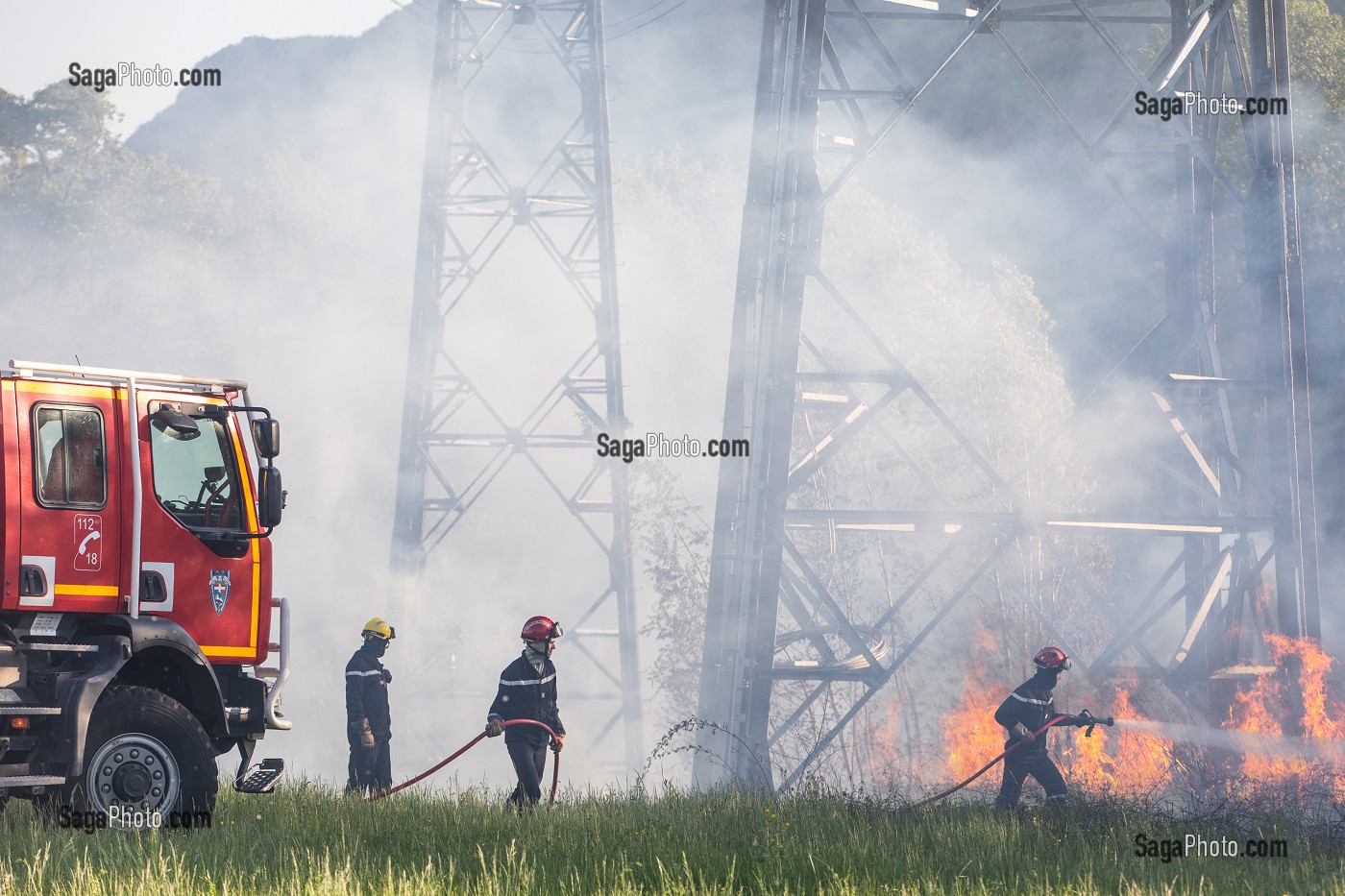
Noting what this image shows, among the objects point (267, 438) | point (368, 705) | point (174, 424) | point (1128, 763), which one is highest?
point (174, 424)

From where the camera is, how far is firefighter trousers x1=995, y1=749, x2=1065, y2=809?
1177 cm

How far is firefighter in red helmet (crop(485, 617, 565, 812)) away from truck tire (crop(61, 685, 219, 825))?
2.57 m

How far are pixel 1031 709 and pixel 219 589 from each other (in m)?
6.36

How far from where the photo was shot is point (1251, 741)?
1276cm

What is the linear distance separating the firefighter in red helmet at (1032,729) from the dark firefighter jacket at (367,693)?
5143 mm

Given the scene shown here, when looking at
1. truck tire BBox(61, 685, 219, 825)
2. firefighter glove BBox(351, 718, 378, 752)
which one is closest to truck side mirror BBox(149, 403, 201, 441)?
truck tire BBox(61, 685, 219, 825)

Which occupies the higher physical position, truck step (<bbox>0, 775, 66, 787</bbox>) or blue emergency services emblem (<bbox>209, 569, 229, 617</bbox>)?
blue emergency services emblem (<bbox>209, 569, 229, 617</bbox>)

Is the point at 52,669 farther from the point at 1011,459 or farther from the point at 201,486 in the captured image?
the point at 1011,459

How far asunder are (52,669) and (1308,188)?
985 inches

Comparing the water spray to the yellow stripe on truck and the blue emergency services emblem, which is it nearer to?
the blue emergency services emblem

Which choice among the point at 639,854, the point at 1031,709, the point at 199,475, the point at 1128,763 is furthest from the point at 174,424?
the point at 1128,763

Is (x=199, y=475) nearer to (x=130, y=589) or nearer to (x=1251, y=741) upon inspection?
(x=130, y=589)

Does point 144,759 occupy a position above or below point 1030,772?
above

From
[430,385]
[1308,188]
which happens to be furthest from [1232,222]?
[430,385]
